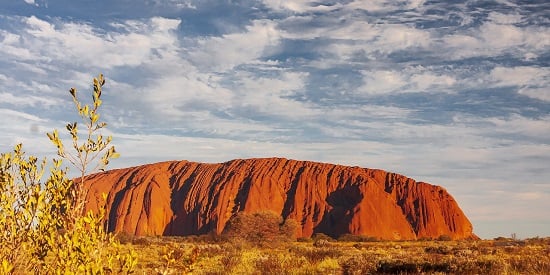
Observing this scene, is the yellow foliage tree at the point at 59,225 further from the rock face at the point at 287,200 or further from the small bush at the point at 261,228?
the rock face at the point at 287,200

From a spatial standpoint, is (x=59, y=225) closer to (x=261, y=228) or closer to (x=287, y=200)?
(x=261, y=228)

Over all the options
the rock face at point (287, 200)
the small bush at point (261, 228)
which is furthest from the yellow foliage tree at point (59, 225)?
the rock face at point (287, 200)

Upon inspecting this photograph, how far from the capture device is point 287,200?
4018 inches

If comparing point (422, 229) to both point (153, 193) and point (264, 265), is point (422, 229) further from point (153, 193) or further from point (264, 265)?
point (264, 265)

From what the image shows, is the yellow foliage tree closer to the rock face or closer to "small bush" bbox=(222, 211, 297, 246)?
"small bush" bbox=(222, 211, 297, 246)

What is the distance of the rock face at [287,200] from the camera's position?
94.0 metres

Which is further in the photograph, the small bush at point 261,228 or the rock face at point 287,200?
the rock face at point 287,200

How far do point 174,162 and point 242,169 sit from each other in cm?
2145

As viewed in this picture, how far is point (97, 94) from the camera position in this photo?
456cm

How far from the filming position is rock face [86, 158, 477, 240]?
9400 cm

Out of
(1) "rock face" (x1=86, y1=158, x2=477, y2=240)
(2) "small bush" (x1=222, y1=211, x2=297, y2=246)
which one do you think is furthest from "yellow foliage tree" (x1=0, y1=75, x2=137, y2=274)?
(1) "rock face" (x1=86, y1=158, x2=477, y2=240)

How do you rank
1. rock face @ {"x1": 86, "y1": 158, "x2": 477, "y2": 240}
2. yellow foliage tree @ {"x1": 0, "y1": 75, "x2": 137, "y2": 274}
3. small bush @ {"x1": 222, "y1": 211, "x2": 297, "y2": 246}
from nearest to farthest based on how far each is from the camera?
yellow foliage tree @ {"x1": 0, "y1": 75, "x2": 137, "y2": 274} < small bush @ {"x1": 222, "y1": 211, "x2": 297, "y2": 246} < rock face @ {"x1": 86, "y1": 158, "x2": 477, "y2": 240}

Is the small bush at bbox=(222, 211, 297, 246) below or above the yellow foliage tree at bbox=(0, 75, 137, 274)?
below

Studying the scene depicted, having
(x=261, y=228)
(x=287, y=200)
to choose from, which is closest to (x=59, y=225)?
(x=261, y=228)
